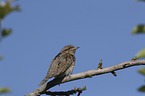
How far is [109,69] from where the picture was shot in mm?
4016

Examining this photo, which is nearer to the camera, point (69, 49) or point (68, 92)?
point (68, 92)

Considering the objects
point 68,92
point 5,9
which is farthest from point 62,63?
point 5,9

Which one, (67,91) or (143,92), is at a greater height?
(67,91)

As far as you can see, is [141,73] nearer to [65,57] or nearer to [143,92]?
[143,92]

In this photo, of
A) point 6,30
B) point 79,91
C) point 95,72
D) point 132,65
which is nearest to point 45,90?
point 79,91

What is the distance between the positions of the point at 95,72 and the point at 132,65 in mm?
690

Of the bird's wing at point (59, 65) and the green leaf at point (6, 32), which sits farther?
the bird's wing at point (59, 65)

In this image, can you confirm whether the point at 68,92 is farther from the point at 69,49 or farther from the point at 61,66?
the point at 69,49

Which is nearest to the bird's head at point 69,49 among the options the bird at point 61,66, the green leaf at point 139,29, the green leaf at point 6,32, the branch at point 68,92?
the bird at point 61,66

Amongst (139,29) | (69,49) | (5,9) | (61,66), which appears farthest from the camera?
(69,49)

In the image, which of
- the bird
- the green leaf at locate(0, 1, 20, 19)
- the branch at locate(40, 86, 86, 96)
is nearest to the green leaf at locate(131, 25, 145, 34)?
the green leaf at locate(0, 1, 20, 19)

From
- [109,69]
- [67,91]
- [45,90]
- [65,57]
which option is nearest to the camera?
[109,69]

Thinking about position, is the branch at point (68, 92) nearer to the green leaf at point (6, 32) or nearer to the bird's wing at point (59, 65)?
the bird's wing at point (59, 65)

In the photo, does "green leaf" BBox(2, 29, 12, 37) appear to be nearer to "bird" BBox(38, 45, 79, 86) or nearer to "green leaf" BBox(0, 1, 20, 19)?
"green leaf" BBox(0, 1, 20, 19)
